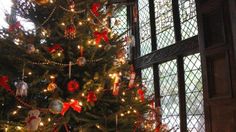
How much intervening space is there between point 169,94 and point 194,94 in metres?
0.50

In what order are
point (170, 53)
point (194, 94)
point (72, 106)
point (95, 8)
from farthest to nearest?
point (170, 53) → point (194, 94) → point (95, 8) → point (72, 106)

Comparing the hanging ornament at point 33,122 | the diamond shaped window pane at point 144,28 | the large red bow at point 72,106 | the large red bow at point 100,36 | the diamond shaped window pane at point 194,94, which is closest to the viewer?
the hanging ornament at point 33,122

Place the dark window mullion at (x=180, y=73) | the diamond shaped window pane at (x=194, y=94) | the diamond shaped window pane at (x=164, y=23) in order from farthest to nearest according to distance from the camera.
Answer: the diamond shaped window pane at (x=164, y=23) < the dark window mullion at (x=180, y=73) < the diamond shaped window pane at (x=194, y=94)

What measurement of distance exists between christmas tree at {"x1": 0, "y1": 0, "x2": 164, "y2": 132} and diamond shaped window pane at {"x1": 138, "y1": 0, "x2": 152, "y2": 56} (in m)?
2.07

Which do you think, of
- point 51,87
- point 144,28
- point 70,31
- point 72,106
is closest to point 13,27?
point 70,31

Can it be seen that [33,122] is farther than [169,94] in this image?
No

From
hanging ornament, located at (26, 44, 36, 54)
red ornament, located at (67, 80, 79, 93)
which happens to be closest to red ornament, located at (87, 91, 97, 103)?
red ornament, located at (67, 80, 79, 93)

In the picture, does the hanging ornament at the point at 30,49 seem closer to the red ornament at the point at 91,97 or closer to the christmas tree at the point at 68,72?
the christmas tree at the point at 68,72

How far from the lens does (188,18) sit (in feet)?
12.3

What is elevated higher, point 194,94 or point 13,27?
point 13,27

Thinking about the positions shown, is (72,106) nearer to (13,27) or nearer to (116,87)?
(116,87)

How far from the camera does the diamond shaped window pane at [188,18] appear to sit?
3.65 metres

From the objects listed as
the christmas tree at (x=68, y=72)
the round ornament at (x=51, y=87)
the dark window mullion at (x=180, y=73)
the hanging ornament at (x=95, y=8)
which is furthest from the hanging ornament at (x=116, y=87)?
the dark window mullion at (x=180, y=73)

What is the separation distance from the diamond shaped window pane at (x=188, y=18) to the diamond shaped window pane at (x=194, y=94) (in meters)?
0.28
